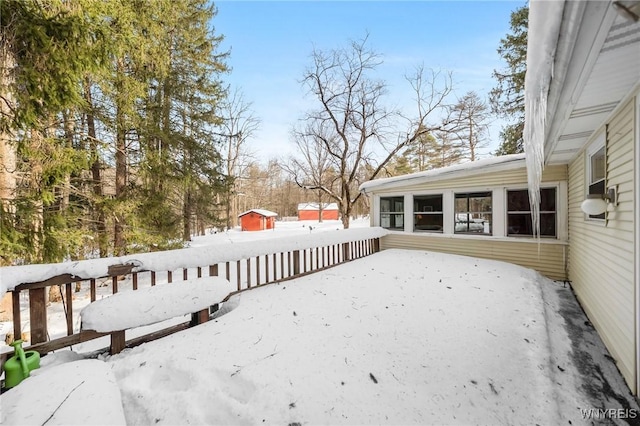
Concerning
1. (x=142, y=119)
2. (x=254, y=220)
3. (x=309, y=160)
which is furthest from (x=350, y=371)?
(x=254, y=220)

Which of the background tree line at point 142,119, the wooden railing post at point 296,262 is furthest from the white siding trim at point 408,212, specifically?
the background tree line at point 142,119

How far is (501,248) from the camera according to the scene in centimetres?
659

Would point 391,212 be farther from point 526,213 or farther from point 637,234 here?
point 637,234

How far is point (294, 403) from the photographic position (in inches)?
A: 76.2

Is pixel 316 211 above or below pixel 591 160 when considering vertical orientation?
below

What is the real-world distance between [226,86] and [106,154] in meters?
Result: 6.68

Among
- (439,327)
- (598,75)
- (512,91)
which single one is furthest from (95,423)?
(512,91)

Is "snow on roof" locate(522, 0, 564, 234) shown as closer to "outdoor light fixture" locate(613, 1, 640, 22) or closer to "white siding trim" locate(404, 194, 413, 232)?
"outdoor light fixture" locate(613, 1, 640, 22)

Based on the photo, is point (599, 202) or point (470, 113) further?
point (470, 113)

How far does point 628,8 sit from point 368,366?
8.86 ft

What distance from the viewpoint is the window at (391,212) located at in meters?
8.66

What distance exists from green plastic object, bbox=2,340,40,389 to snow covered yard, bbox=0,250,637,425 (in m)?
0.13

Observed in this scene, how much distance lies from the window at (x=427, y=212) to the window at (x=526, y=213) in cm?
178

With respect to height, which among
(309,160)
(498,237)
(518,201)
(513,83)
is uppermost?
(513,83)
